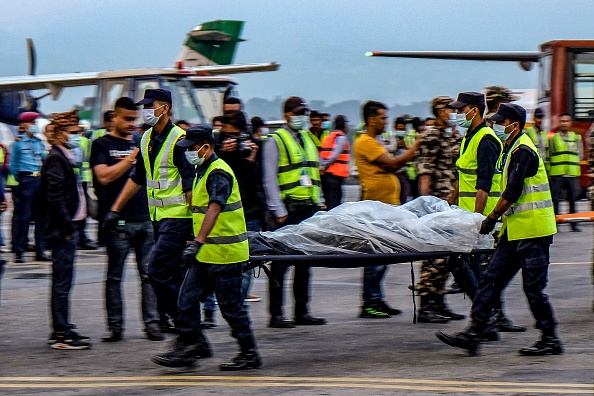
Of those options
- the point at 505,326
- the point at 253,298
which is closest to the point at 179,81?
the point at 253,298

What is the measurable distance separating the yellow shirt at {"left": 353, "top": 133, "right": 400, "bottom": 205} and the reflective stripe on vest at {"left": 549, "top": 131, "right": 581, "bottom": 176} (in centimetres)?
908

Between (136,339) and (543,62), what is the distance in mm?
17476

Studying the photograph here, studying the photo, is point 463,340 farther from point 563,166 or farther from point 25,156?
point 563,166

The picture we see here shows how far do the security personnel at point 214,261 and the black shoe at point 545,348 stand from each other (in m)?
2.01

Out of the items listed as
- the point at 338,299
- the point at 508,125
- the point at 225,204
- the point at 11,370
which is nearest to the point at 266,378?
the point at 225,204

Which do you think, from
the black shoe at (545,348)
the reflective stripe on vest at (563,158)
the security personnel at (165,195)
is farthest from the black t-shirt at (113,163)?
the reflective stripe on vest at (563,158)

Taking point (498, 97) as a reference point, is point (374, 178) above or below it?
below

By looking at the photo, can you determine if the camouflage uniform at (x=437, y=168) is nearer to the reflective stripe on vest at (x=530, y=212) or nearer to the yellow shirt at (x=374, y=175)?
the yellow shirt at (x=374, y=175)

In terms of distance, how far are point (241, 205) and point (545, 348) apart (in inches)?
98.1

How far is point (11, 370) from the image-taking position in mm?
8383

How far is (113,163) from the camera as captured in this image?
388 inches

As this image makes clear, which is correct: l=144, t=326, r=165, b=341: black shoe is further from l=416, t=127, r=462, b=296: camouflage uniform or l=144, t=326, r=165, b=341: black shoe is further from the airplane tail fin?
the airplane tail fin

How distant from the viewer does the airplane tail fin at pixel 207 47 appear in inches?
1083

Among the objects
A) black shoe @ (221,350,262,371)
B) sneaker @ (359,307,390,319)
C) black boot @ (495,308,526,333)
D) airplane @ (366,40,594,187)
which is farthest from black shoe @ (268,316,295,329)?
airplane @ (366,40,594,187)
